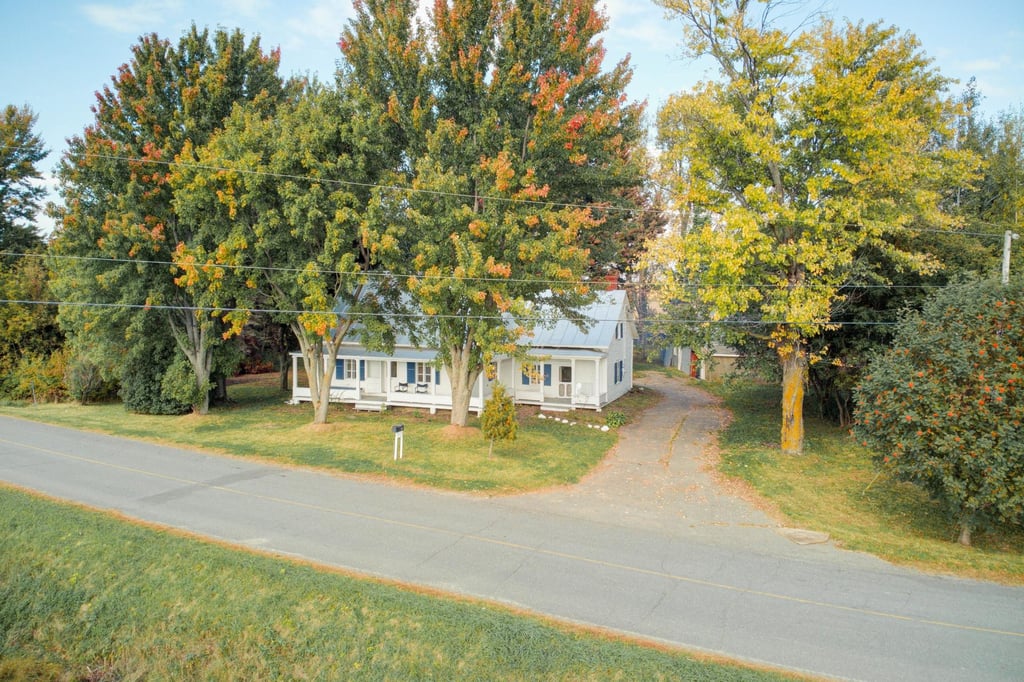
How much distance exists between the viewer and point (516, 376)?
1046 inches

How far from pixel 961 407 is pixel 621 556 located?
6.66 metres

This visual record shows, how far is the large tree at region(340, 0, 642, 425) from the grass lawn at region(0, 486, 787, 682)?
30.5 ft

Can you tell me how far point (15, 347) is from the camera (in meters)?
31.5

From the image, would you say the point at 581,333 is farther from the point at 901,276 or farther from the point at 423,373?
the point at 901,276

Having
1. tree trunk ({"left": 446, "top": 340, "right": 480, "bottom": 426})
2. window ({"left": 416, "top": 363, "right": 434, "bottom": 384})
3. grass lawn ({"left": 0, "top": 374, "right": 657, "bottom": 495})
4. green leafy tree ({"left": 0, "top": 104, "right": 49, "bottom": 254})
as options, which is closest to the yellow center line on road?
grass lawn ({"left": 0, "top": 374, "right": 657, "bottom": 495})

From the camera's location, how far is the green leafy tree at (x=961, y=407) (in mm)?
9906

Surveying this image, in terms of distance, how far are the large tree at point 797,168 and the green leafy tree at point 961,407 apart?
3.97 m

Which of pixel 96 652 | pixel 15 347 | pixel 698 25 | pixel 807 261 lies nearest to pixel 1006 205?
pixel 807 261

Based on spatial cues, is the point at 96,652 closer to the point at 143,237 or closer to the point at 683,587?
the point at 683,587

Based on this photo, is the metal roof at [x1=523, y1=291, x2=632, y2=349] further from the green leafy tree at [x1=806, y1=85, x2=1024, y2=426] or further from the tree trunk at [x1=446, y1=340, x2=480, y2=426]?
the green leafy tree at [x1=806, y1=85, x2=1024, y2=426]

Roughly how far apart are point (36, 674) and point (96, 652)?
824mm

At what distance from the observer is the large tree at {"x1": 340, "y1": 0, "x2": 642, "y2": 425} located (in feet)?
56.1

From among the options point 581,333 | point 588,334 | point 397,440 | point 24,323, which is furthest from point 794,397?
point 24,323

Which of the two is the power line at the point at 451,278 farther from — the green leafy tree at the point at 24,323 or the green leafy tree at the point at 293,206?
the green leafy tree at the point at 24,323
